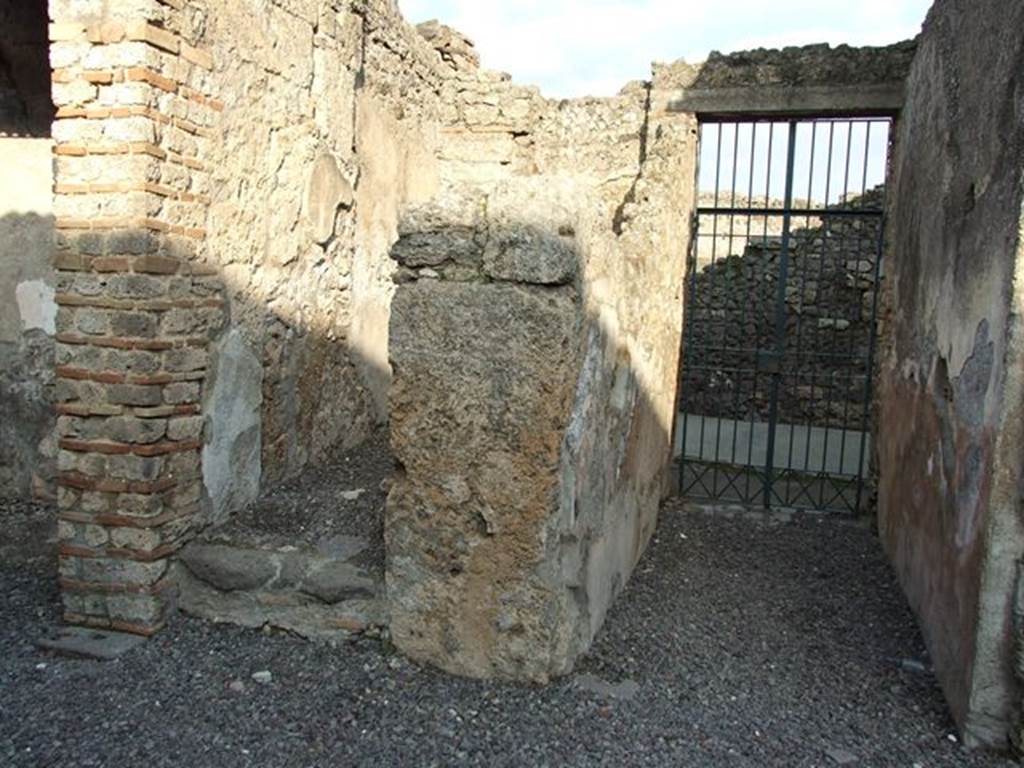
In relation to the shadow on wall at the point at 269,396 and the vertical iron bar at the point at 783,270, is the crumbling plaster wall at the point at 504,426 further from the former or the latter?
the vertical iron bar at the point at 783,270

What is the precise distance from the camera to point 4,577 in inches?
152

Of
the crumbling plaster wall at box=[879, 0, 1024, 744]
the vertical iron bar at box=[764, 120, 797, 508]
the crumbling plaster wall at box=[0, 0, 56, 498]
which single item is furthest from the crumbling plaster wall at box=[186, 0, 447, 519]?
the crumbling plaster wall at box=[879, 0, 1024, 744]

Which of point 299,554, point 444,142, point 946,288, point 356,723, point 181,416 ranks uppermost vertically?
point 444,142

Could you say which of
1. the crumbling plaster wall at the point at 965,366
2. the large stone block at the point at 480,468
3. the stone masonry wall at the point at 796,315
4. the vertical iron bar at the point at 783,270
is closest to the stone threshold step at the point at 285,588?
the large stone block at the point at 480,468

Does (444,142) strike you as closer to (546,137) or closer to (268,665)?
(546,137)

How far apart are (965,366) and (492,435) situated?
186 centimetres

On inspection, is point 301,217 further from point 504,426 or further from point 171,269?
point 504,426

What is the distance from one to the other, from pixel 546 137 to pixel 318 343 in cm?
257

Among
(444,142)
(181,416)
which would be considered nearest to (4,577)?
(181,416)

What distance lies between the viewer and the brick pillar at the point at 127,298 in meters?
3.11

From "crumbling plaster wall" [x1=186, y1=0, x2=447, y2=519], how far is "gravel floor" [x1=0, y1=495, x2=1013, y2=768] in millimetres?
904

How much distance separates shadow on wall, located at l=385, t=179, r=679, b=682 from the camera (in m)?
2.80

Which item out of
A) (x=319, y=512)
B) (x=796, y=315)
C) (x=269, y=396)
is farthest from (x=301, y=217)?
(x=796, y=315)

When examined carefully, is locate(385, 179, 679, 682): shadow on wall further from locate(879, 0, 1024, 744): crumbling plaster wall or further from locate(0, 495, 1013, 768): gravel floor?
locate(879, 0, 1024, 744): crumbling plaster wall
